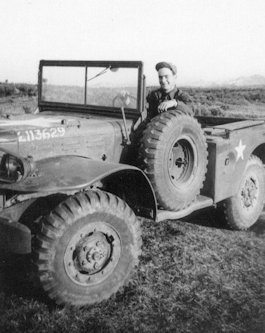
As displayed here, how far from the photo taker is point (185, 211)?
170 inches

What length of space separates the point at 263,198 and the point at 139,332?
3221mm

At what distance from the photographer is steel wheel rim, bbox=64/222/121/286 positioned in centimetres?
325

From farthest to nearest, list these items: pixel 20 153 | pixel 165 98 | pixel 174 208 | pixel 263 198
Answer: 1. pixel 263 198
2. pixel 165 98
3. pixel 174 208
4. pixel 20 153

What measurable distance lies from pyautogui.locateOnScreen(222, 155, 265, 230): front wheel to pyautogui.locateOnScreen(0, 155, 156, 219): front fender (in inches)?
62.3

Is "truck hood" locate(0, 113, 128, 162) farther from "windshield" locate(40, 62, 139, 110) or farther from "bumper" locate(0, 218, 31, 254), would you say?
"bumper" locate(0, 218, 31, 254)

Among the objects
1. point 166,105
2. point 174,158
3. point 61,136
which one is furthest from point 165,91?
point 61,136

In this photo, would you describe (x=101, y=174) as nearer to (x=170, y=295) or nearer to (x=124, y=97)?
(x=170, y=295)

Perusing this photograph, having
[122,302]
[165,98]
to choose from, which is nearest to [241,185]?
[165,98]

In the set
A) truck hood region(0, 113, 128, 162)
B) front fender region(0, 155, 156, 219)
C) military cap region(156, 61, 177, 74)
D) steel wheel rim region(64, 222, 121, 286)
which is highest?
military cap region(156, 61, 177, 74)

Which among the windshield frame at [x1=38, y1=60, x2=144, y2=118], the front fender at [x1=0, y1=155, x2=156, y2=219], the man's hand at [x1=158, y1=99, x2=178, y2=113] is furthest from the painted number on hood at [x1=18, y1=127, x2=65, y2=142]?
the man's hand at [x1=158, y1=99, x2=178, y2=113]

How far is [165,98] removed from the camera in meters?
4.96

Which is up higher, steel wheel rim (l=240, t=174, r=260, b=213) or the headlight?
the headlight

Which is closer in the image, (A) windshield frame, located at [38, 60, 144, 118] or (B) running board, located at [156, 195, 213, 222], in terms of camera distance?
(B) running board, located at [156, 195, 213, 222]

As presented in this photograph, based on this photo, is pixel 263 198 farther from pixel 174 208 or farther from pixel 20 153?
pixel 20 153
